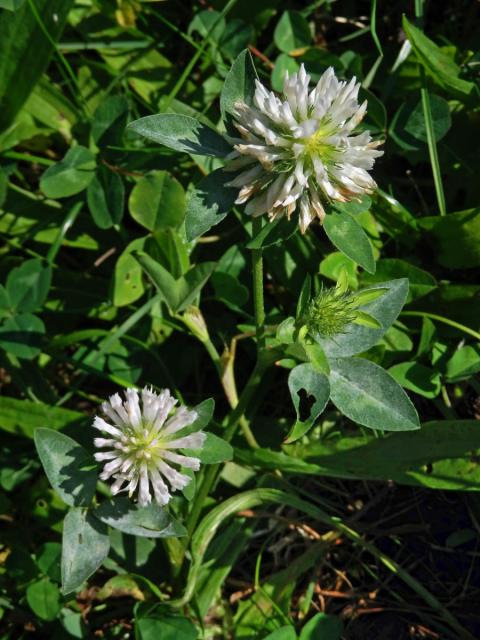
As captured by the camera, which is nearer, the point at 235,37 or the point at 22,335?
the point at 22,335

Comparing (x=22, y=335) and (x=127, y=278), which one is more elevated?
(x=127, y=278)

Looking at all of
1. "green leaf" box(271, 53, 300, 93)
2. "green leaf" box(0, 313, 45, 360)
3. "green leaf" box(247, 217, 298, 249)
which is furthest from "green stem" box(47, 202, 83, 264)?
"green leaf" box(247, 217, 298, 249)

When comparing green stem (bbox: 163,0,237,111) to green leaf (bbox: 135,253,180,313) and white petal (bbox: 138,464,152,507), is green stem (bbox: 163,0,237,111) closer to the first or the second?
green leaf (bbox: 135,253,180,313)

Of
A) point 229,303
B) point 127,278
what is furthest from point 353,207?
point 127,278

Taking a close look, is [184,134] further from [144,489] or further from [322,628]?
[322,628]

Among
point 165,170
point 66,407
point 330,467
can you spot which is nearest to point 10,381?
point 66,407

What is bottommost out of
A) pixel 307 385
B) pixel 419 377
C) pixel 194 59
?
pixel 419 377
